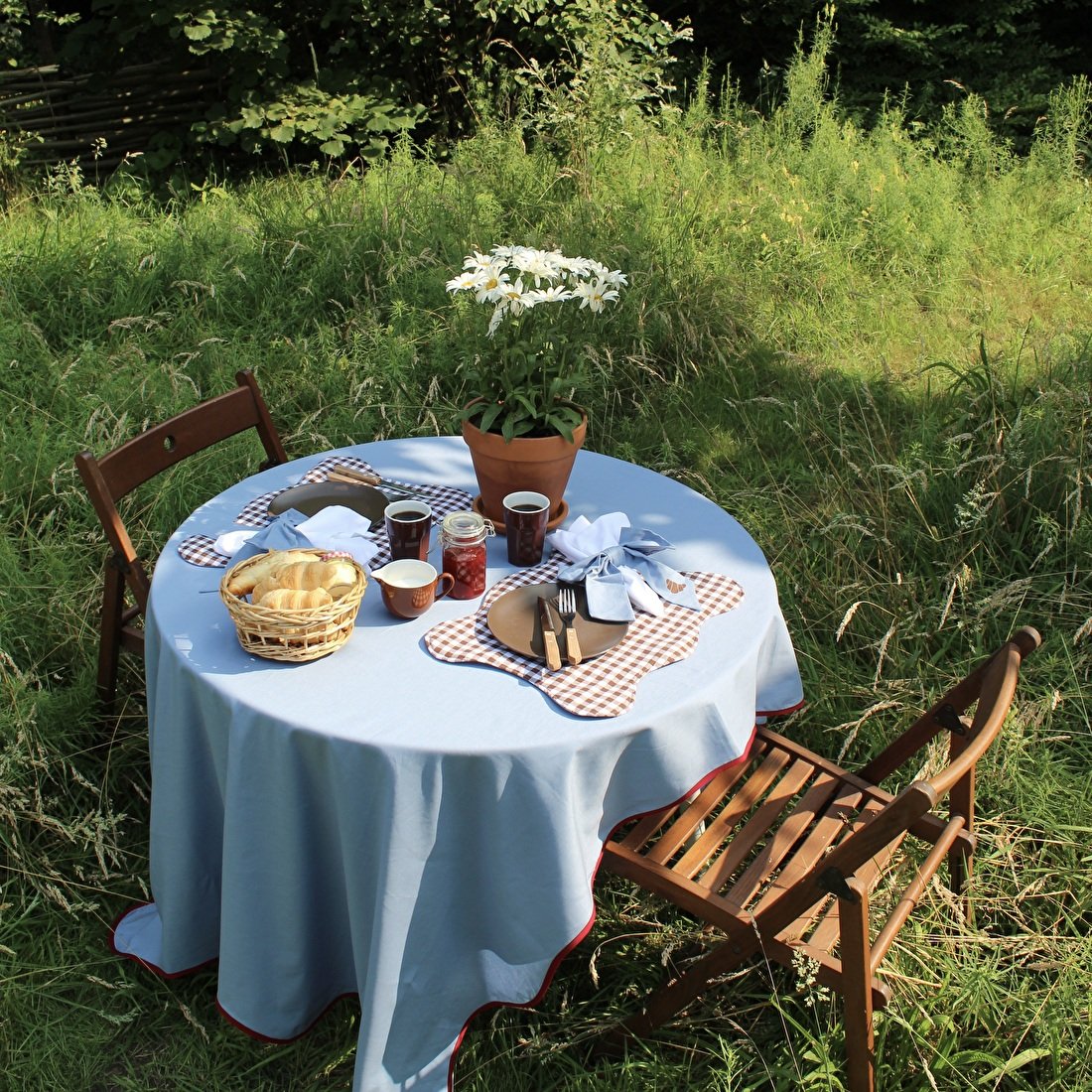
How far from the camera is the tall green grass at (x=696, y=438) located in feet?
8.14

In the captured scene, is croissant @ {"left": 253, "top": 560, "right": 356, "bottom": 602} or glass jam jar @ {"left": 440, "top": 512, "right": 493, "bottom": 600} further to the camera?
glass jam jar @ {"left": 440, "top": 512, "right": 493, "bottom": 600}

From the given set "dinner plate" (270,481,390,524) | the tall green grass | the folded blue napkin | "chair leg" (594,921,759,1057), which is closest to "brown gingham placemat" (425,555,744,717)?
the folded blue napkin

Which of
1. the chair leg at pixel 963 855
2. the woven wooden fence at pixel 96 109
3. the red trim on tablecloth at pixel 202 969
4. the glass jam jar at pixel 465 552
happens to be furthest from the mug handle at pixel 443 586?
the woven wooden fence at pixel 96 109

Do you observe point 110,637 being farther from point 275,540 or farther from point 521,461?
point 521,461

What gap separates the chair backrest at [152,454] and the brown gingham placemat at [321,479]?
209 mm

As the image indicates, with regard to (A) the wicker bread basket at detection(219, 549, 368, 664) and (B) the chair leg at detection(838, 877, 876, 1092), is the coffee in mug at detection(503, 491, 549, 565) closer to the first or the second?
(A) the wicker bread basket at detection(219, 549, 368, 664)

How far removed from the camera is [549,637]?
7.08ft

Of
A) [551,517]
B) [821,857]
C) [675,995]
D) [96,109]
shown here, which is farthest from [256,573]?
[96,109]

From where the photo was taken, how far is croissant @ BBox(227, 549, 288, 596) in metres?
2.15

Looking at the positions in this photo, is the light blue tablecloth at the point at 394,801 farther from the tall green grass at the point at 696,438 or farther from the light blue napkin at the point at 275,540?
the tall green grass at the point at 696,438

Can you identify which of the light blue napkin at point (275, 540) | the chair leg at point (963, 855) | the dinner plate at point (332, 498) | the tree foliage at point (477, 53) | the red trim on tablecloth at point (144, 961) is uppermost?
the tree foliage at point (477, 53)

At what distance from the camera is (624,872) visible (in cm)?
226

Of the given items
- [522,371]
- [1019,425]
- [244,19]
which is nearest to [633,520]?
[522,371]

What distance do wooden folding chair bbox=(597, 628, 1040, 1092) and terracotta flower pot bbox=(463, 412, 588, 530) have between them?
0.82 m
